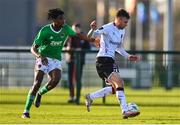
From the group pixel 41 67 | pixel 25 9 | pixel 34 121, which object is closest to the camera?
pixel 34 121

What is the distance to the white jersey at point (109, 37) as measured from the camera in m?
17.7

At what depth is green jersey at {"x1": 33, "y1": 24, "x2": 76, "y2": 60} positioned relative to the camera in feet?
59.4

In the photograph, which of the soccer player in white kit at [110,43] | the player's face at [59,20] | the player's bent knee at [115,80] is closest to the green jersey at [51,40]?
the player's face at [59,20]

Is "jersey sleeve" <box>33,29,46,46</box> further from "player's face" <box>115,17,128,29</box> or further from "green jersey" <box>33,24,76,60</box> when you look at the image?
"player's face" <box>115,17,128,29</box>

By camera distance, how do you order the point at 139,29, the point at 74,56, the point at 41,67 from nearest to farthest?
the point at 41,67 → the point at 74,56 → the point at 139,29

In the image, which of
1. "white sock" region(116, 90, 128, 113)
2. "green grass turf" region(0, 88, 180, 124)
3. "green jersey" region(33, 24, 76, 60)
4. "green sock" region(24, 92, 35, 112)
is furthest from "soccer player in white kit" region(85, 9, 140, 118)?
"green sock" region(24, 92, 35, 112)

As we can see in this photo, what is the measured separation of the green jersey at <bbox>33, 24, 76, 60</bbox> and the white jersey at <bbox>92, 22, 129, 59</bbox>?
0.81m

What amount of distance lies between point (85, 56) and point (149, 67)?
2118 millimetres

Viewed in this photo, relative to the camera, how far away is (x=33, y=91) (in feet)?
59.6

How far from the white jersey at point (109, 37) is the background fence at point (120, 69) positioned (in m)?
7.00

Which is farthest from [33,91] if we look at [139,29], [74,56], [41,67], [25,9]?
[139,29]

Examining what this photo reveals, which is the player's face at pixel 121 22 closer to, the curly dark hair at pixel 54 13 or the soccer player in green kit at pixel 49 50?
the soccer player in green kit at pixel 49 50

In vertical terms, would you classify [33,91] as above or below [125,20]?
below

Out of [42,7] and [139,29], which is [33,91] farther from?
[42,7]
